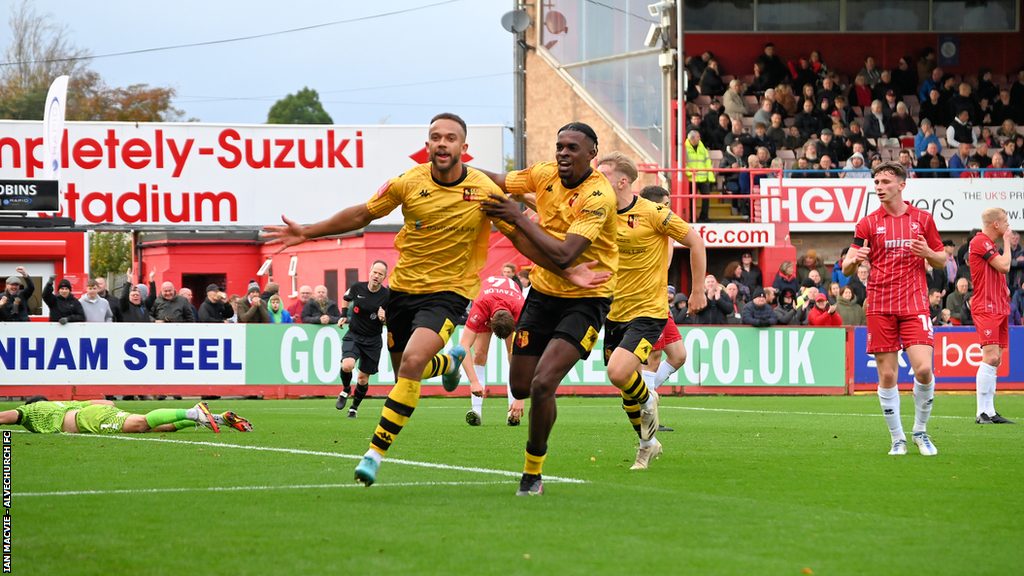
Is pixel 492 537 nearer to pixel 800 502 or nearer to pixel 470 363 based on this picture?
pixel 800 502

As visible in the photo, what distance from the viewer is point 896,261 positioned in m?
9.16

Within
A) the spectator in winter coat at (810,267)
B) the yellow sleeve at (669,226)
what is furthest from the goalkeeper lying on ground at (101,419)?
the spectator in winter coat at (810,267)

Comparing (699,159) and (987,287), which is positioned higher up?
(699,159)

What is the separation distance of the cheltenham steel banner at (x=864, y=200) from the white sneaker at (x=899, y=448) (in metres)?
15.8

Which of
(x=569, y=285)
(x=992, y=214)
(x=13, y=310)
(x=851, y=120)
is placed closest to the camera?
(x=569, y=285)

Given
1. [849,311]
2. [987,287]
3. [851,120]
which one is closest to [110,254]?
[851,120]

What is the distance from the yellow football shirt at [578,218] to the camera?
6.75 metres

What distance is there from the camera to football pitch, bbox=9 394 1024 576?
467 cm

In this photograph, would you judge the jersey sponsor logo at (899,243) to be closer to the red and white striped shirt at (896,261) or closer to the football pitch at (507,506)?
the red and white striped shirt at (896,261)

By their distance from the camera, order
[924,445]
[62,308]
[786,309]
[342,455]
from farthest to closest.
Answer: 1. [786,309]
2. [62,308]
3. [924,445]
4. [342,455]

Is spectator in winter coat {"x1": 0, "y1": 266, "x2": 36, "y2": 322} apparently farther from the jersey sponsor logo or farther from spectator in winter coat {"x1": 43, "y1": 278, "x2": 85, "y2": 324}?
the jersey sponsor logo

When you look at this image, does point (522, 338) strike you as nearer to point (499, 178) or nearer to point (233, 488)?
point (499, 178)

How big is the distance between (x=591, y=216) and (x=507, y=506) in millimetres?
1733

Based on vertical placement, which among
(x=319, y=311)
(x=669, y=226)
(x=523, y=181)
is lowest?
(x=319, y=311)
